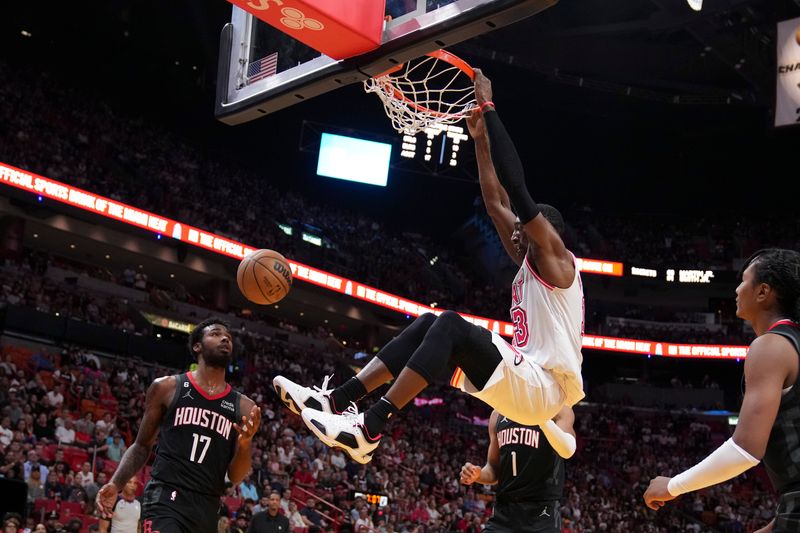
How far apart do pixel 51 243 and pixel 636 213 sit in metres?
23.5

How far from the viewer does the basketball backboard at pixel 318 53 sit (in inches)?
216

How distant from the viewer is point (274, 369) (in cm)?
2344

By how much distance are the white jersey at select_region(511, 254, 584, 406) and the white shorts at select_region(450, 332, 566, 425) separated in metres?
0.07

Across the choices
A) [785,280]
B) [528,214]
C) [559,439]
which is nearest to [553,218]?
[528,214]

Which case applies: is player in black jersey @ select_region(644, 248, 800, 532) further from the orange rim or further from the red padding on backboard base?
the orange rim

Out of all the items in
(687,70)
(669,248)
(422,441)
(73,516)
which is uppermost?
(687,70)

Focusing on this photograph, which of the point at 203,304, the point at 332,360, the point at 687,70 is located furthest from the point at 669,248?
the point at 203,304

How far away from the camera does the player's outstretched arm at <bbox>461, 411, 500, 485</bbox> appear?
6.03 metres

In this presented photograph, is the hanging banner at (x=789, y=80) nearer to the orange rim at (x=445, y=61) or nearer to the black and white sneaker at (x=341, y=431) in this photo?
the orange rim at (x=445, y=61)

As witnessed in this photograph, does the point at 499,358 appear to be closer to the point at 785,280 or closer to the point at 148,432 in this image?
the point at 785,280

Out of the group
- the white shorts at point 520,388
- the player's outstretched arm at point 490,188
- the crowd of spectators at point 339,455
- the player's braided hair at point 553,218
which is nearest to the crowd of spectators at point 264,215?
the crowd of spectators at point 339,455

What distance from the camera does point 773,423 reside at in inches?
129

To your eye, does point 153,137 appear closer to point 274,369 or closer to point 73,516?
point 274,369

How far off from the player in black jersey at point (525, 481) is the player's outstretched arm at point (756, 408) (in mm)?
2818
